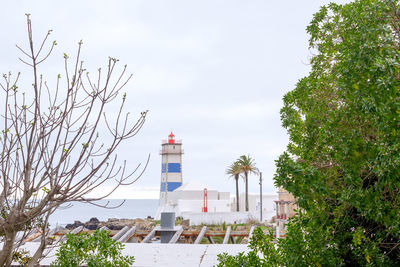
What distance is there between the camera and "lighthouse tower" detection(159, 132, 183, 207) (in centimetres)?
4944

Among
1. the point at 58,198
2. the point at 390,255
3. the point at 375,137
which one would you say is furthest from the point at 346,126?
the point at 58,198

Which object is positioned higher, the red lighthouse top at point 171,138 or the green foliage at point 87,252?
the red lighthouse top at point 171,138

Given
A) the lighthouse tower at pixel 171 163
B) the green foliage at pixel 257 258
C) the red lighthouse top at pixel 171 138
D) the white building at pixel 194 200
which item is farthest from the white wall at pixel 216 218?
the green foliage at pixel 257 258

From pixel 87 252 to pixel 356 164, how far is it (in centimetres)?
374

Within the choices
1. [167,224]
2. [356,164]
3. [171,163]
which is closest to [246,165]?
[171,163]

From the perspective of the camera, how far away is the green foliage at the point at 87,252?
5.91m

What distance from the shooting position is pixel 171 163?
4962 cm

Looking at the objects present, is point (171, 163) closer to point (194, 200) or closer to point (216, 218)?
point (194, 200)

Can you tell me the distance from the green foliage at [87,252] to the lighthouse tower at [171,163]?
42972 mm

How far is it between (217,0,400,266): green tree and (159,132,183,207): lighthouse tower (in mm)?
43099

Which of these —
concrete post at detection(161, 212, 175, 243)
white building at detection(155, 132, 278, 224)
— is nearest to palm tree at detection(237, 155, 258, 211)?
white building at detection(155, 132, 278, 224)

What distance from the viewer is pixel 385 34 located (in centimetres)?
520

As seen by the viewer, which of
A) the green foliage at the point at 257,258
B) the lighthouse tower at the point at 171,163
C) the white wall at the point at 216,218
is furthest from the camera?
the lighthouse tower at the point at 171,163

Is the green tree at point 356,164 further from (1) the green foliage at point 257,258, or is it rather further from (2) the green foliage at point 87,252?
(2) the green foliage at point 87,252
